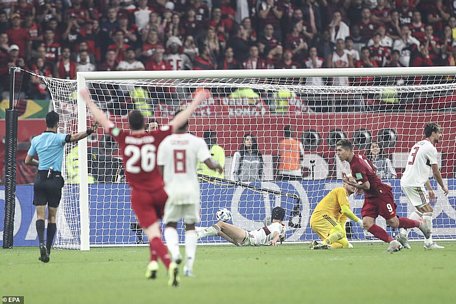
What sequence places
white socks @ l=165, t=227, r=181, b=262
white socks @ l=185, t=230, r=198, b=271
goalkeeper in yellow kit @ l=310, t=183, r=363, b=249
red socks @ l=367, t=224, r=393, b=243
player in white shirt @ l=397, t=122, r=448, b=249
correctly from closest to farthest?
white socks @ l=165, t=227, r=181, b=262 < white socks @ l=185, t=230, r=198, b=271 < red socks @ l=367, t=224, r=393, b=243 < player in white shirt @ l=397, t=122, r=448, b=249 < goalkeeper in yellow kit @ l=310, t=183, r=363, b=249

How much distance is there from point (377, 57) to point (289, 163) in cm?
736

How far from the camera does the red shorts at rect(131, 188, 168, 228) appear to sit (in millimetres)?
10961

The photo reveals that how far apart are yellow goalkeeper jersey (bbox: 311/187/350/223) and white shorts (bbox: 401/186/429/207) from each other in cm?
109

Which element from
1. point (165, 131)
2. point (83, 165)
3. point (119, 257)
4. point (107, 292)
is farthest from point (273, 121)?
point (107, 292)

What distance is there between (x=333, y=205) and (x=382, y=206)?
1.33 meters

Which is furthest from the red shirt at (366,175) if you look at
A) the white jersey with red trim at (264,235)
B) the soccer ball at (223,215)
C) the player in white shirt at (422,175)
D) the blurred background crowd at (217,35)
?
the blurred background crowd at (217,35)

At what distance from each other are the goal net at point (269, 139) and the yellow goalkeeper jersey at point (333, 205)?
4.80 feet

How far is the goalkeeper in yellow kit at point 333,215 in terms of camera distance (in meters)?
17.3

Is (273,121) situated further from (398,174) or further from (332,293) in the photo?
(332,293)

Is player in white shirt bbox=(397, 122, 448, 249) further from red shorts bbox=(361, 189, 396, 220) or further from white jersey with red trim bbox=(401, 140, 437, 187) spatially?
red shorts bbox=(361, 189, 396, 220)

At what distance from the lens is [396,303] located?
8906mm

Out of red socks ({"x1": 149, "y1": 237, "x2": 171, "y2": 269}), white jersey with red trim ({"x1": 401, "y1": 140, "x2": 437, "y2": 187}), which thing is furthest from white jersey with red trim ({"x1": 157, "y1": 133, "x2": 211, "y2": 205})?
white jersey with red trim ({"x1": 401, "y1": 140, "x2": 437, "y2": 187})

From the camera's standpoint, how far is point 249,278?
36.6 ft

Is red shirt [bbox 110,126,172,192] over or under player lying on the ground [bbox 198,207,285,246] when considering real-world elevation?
over
